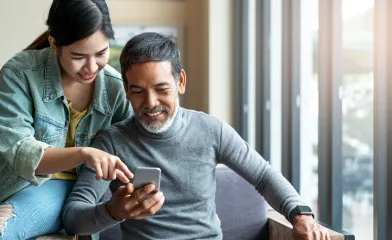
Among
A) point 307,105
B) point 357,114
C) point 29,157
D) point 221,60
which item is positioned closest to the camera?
point 29,157

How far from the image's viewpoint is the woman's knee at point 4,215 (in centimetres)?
194

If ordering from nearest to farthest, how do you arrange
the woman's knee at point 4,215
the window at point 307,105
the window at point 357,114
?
the woman's knee at point 4,215 → the window at point 357,114 → the window at point 307,105

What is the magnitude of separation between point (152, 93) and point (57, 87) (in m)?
0.35

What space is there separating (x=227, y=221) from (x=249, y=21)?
101 inches

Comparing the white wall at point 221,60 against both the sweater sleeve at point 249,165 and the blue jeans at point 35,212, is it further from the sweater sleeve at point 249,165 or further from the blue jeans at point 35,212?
the blue jeans at point 35,212

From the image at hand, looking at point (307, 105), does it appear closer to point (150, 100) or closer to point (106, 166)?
point (150, 100)

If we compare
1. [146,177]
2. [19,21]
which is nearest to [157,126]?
[146,177]

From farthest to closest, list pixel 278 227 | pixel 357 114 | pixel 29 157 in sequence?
pixel 357 114 → pixel 278 227 → pixel 29 157

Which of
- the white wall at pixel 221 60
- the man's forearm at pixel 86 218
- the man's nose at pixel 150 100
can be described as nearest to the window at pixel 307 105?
the white wall at pixel 221 60

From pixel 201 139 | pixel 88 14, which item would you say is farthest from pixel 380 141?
pixel 88 14

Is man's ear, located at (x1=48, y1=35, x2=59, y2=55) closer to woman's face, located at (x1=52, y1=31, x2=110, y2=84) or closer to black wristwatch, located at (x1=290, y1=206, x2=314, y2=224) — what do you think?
woman's face, located at (x1=52, y1=31, x2=110, y2=84)

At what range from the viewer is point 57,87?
86.0 inches

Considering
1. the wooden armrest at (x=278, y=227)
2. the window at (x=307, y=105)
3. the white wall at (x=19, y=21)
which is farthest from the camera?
the white wall at (x=19, y=21)

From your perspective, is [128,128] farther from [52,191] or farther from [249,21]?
[249,21]
